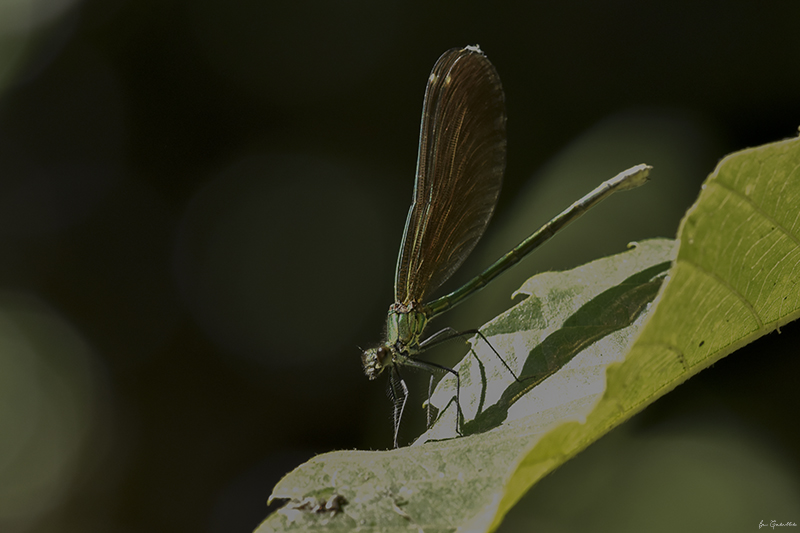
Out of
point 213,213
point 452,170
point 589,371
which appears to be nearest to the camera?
point 589,371

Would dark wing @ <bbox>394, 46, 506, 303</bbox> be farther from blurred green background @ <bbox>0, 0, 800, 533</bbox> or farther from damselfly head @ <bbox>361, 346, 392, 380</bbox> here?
blurred green background @ <bbox>0, 0, 800, 533</bbox>

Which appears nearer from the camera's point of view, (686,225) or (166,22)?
(686,225)

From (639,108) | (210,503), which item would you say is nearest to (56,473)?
(210,503)

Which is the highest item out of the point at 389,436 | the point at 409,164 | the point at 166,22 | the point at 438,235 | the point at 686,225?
the point at 166,22

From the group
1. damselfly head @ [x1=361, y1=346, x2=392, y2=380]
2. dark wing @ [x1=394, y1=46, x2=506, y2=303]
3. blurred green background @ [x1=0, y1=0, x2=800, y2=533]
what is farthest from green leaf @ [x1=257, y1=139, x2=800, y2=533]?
blurred green background @ [x1=0, y1=0, x2=800, y2=533]

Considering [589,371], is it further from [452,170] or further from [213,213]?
[213,213]

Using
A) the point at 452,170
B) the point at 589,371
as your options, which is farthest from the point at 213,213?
the point at 589,371

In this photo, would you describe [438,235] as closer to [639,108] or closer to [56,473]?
[639,108]
